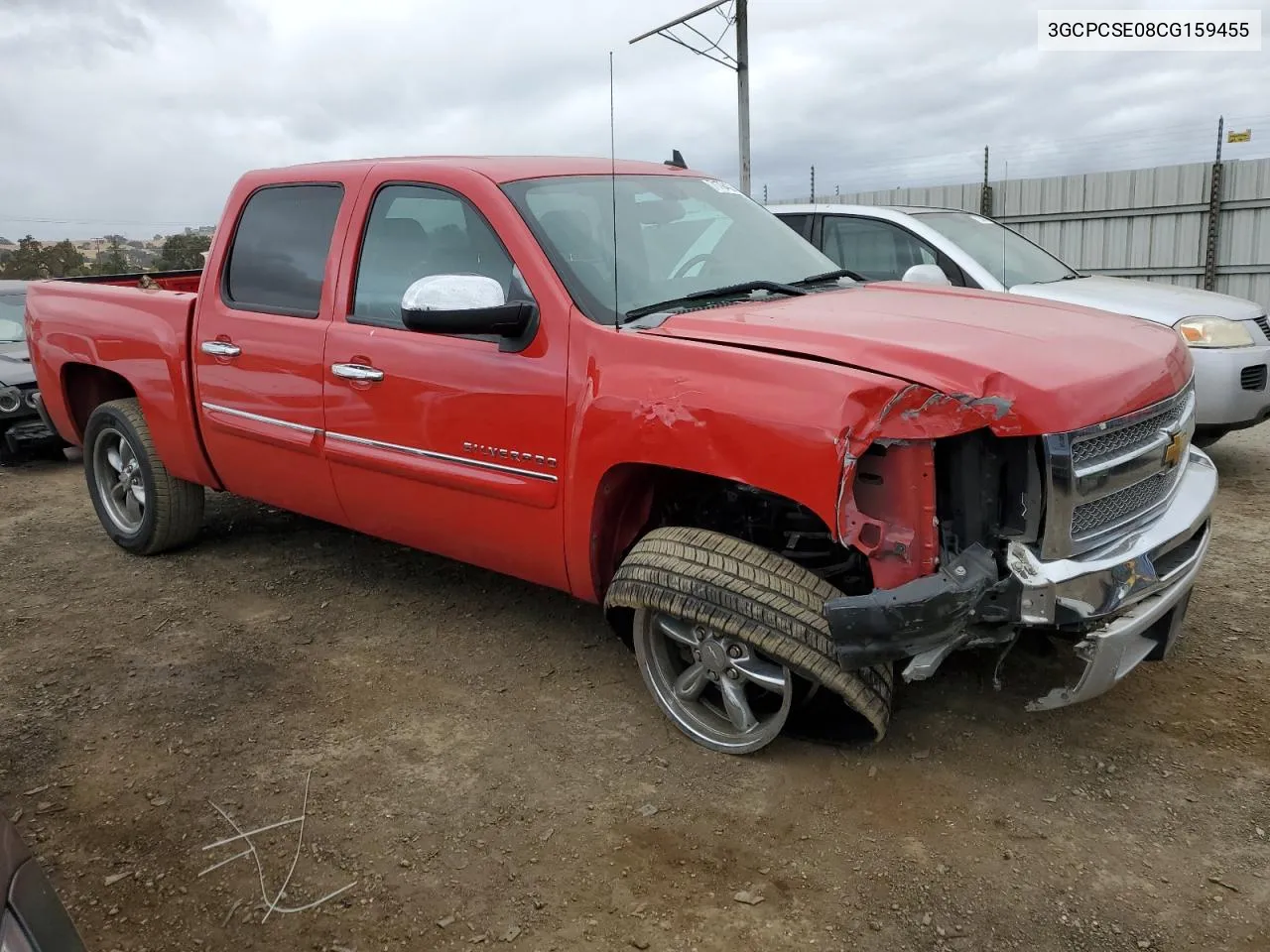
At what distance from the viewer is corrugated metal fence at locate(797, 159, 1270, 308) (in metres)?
11.8

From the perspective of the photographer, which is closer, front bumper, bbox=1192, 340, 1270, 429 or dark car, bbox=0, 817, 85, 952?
dark car, bbox=0, 817, 85, 952

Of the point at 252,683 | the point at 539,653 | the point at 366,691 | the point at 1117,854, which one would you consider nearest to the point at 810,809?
the point at 1117,854

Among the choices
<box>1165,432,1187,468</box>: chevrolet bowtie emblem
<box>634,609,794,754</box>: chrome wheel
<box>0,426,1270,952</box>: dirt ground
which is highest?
<box>1165,432,1187,468</box>: chevrolet bowtie emblem

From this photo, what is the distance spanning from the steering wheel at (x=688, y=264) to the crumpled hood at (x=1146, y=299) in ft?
9.83

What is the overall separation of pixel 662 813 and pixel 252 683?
1.77 meters

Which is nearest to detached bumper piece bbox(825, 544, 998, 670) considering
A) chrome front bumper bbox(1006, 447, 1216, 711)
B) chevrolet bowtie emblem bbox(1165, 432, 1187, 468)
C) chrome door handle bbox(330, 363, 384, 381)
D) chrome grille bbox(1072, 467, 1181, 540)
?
chrome front bumper bbox(1006, 447, 1216, 711)

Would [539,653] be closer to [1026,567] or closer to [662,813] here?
[662,813]

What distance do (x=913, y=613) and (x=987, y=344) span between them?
30.4 inches

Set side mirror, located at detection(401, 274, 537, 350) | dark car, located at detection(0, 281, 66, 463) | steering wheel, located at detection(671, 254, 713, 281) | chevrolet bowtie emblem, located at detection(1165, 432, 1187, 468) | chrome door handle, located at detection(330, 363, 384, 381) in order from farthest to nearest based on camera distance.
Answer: dark car, located at detection(0, 281, 66, 463) < chrome door handle, located at detection(330, 363, 384, 381) < steering wheel, located at detection(671, 254, 713, 281) < side mirror, located at detection(401, 274, 537, 350) < chevrolet bowtie emblem, located at detection(1165, 432, 1187, 468)

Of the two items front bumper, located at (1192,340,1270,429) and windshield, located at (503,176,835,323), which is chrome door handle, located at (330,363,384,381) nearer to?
windshield, located at (503,176,835,323)

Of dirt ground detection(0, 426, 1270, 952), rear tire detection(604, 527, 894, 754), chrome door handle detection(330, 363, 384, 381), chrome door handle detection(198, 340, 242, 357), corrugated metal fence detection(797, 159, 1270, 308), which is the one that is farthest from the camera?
corrugated metal fence detection(797, 159, 1270, 308)

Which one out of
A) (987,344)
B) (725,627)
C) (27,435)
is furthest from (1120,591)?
(27,435)

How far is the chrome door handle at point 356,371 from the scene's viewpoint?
3.68 m

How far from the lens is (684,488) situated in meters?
3.29
